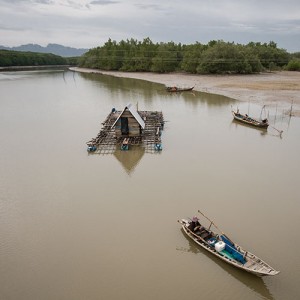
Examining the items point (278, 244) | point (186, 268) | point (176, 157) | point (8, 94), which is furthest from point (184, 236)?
point (8, 94)

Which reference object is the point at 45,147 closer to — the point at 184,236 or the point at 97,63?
the point at 184,236

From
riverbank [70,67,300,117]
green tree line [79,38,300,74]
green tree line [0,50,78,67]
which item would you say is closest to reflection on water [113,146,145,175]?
riverbank [70,67,300,117]

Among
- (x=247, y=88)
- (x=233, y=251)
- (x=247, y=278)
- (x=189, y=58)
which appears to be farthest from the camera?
(x=189, y=58)

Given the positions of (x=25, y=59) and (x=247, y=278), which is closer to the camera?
(x=247, y=278)

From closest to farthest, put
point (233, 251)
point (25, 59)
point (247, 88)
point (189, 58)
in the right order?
point (233, 251) → point (247, 88) → point (189, 58) → point (25, 59)

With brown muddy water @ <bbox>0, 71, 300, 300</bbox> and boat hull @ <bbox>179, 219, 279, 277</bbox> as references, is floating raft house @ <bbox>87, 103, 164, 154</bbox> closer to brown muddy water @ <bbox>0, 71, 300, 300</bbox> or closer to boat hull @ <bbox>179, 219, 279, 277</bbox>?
brown muddy water @ <bbox>0, 71, 300, 300</bbox>

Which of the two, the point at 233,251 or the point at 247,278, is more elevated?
the point at 233,251

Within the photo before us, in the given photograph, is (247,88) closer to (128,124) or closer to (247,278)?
(128,124)

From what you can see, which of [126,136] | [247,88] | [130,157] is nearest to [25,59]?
[247,88]

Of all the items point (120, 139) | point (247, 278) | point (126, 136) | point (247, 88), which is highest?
point (247, 88)
